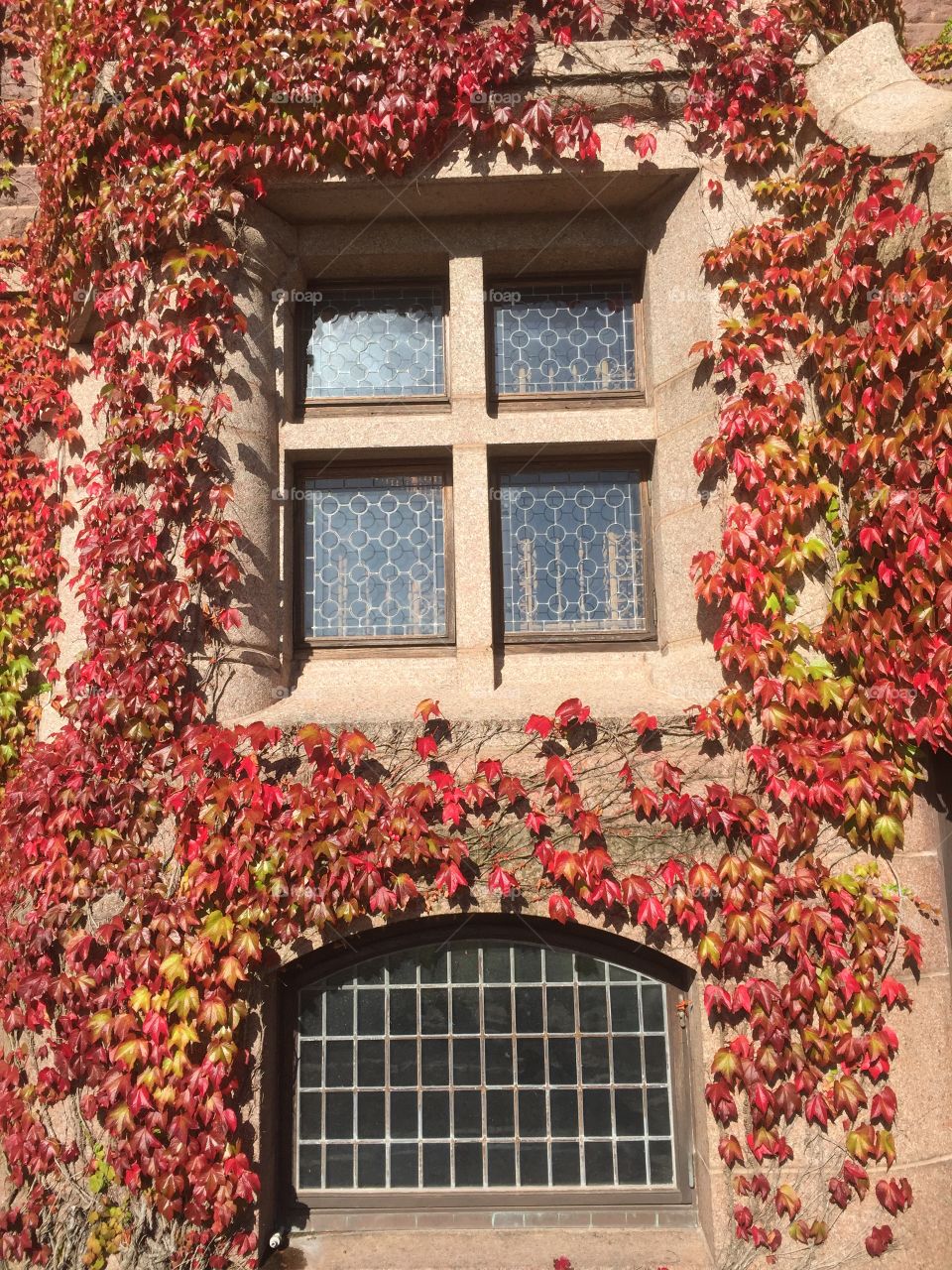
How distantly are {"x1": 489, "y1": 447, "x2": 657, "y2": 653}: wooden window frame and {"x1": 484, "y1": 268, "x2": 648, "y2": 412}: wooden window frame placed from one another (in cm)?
25

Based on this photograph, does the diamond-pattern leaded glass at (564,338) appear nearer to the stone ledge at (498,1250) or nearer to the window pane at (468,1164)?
the window pane at (468,1164)

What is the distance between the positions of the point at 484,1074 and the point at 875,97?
4371 mm

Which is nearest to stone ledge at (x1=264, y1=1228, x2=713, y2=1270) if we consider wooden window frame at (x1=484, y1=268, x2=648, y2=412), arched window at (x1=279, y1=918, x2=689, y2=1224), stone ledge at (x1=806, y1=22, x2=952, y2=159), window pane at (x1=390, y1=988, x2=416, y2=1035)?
arched window at (x1=279, y1=918, x2=689, y2=1224)

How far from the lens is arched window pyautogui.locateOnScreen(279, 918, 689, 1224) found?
3.63 meters

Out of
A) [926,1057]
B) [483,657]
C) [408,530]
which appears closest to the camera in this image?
[926,1057]

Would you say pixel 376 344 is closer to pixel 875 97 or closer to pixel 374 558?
pixel 374 558

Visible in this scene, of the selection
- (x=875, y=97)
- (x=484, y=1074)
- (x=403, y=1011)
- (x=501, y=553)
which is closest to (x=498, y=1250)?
(x=484, y=1074)

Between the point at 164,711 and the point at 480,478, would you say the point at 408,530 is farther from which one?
the point at 164,711

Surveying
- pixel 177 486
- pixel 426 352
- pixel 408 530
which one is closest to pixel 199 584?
pixel 177 486

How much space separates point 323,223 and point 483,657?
2.26 meters

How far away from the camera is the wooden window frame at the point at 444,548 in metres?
4.13

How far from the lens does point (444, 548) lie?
423cm

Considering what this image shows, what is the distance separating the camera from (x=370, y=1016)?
3734mm

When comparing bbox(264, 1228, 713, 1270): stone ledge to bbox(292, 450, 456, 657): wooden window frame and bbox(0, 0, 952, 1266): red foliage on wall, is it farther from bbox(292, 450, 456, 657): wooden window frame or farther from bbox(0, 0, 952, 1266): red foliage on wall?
bbox(292, 450, 456, 657): wooden window frame
